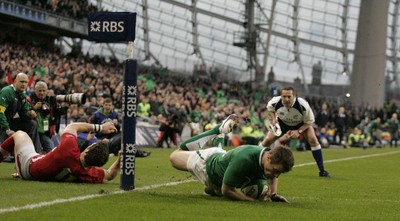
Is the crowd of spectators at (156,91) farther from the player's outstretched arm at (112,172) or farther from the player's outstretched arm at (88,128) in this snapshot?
the player's outstretched arm at (88,128)

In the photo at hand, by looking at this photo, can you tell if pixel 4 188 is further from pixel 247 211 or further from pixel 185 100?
pixel 185 100

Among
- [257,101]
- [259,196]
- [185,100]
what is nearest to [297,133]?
[259,196]

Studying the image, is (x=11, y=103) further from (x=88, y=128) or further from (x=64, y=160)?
(x=64, y=160)

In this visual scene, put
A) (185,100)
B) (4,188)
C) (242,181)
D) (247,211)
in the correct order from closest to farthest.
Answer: (247,211), (242,181), (4,188), (185,100)

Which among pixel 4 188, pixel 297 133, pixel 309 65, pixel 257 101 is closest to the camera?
pixel 4 188

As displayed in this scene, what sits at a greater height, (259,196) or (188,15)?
(188,15)

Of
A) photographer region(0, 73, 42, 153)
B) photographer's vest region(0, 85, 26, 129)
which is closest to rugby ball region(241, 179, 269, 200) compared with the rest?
photographer region(0, 73, 42, 153)

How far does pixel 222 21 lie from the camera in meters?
62.6

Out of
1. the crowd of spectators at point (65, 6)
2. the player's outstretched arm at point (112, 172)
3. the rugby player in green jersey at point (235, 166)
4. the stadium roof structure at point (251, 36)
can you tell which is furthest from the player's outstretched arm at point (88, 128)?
the stadium roof structure at point (251, 36)

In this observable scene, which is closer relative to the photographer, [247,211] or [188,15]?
[247,211]

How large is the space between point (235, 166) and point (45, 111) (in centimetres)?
730

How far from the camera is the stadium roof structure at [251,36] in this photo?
60594 millimetres

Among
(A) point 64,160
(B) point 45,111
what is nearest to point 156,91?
(B) point 45,111

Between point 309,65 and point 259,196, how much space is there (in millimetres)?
56993
